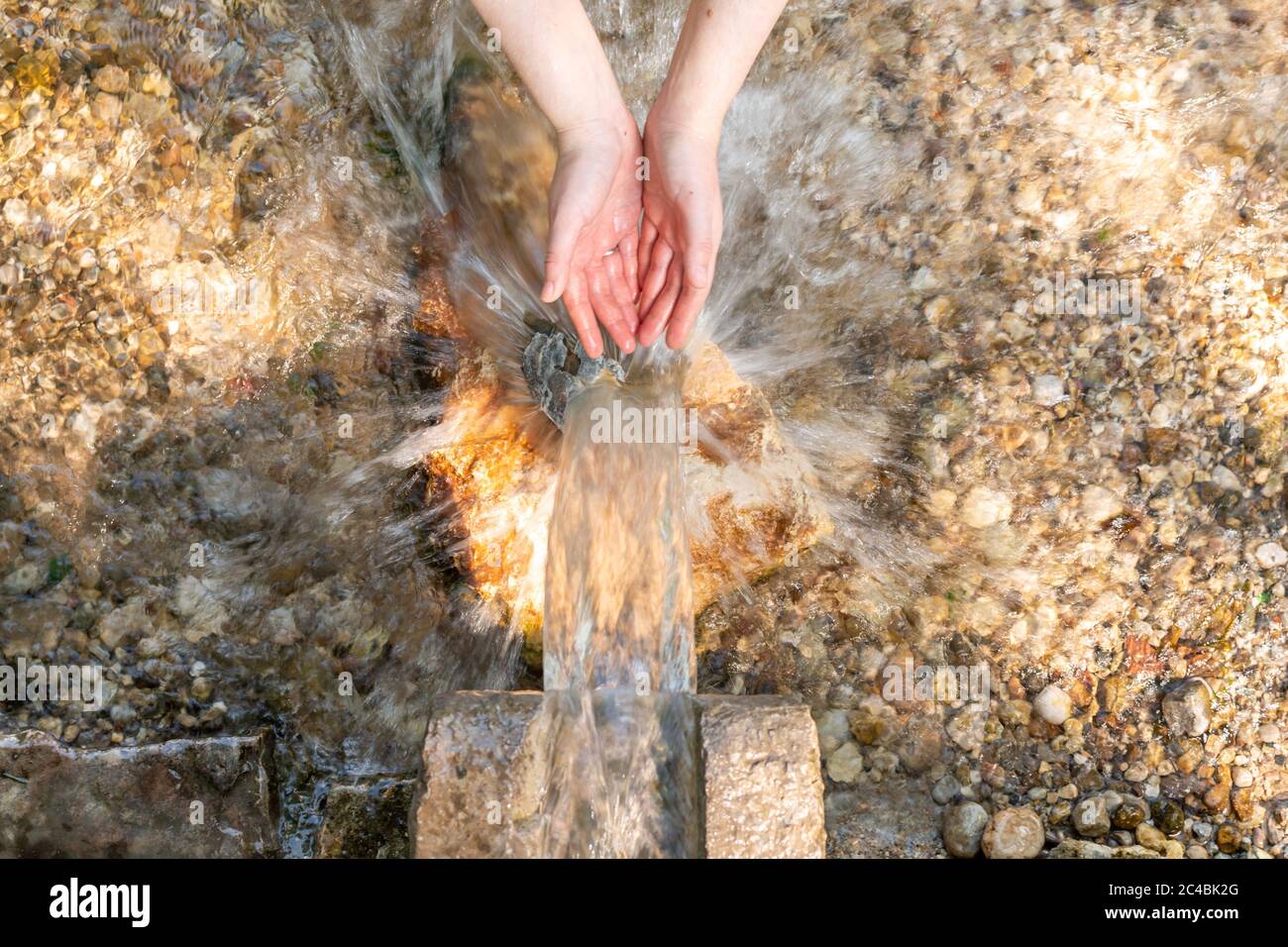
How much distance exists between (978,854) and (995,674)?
46cm

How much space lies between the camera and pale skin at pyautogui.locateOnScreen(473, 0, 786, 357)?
7.55 ft

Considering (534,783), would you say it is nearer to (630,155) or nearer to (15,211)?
(630,155)

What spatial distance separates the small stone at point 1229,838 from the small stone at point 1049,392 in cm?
116

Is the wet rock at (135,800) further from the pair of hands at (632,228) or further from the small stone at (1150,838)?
the small stone at (1150,838)

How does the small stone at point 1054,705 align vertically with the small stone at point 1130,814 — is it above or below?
above

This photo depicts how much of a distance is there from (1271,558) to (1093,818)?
84 cm

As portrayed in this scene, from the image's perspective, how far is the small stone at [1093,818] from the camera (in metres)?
2.55

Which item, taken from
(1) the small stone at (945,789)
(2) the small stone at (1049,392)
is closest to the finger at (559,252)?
(2) the small stone at (1049,392)

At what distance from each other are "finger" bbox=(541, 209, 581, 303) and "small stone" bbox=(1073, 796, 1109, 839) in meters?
1.86

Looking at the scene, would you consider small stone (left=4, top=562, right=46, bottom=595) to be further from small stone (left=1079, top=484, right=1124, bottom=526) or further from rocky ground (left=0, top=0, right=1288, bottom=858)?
small stone (left=1079, top=484, right=1124, bottom=526)

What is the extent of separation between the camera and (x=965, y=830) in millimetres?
2582

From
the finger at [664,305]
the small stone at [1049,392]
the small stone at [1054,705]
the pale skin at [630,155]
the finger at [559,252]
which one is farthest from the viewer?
the small stone at [1049,392]

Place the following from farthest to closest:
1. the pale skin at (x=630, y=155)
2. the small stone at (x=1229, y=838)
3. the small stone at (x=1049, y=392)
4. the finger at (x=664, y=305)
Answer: the small stone at (x=1049, y=392) < the small stone at (x=1229, y=838) < the finger at (x=664, y=305) < the pale skin at (x=630, y=155)
